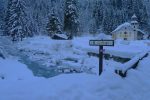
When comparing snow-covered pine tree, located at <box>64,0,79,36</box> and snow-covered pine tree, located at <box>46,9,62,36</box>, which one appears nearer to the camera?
snow-covered pine tree, located at <box>64,0,79,36</box>

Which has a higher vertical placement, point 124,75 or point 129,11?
point 129,11

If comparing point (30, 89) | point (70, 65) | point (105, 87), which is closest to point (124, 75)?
point (105, 87)

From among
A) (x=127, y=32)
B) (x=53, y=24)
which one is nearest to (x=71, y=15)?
(x=53, y=24)

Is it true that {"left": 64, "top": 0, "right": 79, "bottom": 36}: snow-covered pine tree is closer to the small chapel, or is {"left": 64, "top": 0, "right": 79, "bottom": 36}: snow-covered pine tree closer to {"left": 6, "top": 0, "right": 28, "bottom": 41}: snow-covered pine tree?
{"left": 6, "top": 0, "right": 28, "bottom": 41}: snow-covered pine tree

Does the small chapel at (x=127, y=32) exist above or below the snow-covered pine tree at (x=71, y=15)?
below

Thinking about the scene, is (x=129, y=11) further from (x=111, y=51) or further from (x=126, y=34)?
(x=111, y=51)

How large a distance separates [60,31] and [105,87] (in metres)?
60.1

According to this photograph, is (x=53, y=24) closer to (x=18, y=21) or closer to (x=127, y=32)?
(x=18, y=21)

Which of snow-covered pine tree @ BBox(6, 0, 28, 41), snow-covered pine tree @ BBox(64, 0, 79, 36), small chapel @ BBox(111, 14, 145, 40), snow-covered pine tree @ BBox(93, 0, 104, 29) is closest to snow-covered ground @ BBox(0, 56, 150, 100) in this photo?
A: snow-covered pine tree @ BBox(6, 0, 28, 41)

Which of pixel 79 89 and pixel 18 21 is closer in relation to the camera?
pixel 79 89

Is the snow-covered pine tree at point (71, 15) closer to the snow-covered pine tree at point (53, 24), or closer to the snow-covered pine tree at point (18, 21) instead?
the snow-covered pine tree at point (53, 24)

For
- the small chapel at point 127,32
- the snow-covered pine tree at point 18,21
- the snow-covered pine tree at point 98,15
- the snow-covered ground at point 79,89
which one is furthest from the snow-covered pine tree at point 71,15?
the snow-covered ground at point 79,89

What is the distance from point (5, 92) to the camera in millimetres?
7441

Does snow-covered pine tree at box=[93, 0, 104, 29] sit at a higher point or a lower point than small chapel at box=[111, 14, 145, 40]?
higher
